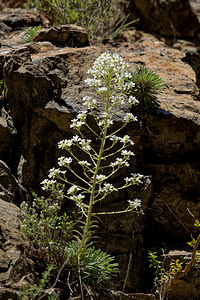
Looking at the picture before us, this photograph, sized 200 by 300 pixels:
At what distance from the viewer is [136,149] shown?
4.34m

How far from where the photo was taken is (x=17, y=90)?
169 inches

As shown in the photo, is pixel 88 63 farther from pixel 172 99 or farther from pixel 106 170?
pixel 106 170

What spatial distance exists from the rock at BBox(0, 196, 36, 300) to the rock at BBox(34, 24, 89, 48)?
140 inches

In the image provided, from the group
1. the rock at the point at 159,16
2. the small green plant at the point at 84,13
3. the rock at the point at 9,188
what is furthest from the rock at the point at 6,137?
the rock at the point at 159,16

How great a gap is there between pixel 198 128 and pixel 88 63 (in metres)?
1.87

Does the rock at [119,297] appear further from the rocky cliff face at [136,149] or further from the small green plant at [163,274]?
the rocky cliff face at [136,149]

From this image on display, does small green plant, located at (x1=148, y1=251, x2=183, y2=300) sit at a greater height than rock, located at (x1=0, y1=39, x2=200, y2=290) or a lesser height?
lesser

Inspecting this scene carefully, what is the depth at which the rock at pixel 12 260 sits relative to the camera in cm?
257

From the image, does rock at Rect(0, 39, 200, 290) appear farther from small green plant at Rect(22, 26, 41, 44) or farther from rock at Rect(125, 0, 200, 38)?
rock at Rect(125, 0, 200, 38)

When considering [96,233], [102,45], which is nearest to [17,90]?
[96,233]

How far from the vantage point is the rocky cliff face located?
13.0ft

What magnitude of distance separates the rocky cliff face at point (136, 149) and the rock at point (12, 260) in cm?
71

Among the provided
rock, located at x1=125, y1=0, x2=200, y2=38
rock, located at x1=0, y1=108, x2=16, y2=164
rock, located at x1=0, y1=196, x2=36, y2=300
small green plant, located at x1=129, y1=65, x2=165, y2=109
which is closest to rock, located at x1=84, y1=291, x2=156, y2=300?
rock, located at x1=0, y1=196, x2=36, y2=300

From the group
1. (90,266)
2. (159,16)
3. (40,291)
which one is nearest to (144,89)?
(90,266)
